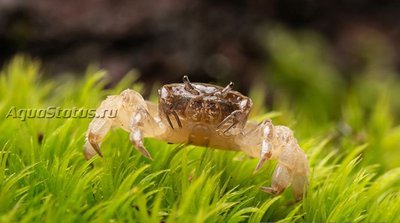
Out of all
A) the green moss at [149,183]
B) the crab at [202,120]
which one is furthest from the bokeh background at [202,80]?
the crab at [202,120]

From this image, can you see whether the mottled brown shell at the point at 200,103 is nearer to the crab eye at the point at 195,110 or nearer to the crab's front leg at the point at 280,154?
the crab eye at the point at 195,110

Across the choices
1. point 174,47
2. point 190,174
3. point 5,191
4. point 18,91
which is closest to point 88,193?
point 5,191

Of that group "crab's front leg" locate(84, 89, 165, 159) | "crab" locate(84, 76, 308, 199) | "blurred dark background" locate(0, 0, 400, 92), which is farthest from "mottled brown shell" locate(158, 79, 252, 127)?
"blurred dark background" locate(0, 0, 400, 92)

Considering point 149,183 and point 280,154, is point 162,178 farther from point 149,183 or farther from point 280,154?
point 280,154

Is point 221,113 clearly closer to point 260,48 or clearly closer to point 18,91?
point 18,91

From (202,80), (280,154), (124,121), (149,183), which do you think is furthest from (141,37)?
(149,183)

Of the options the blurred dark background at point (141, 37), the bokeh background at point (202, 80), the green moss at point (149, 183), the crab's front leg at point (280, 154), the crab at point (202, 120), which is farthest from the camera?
the blurred dark background at point (141, 37)
